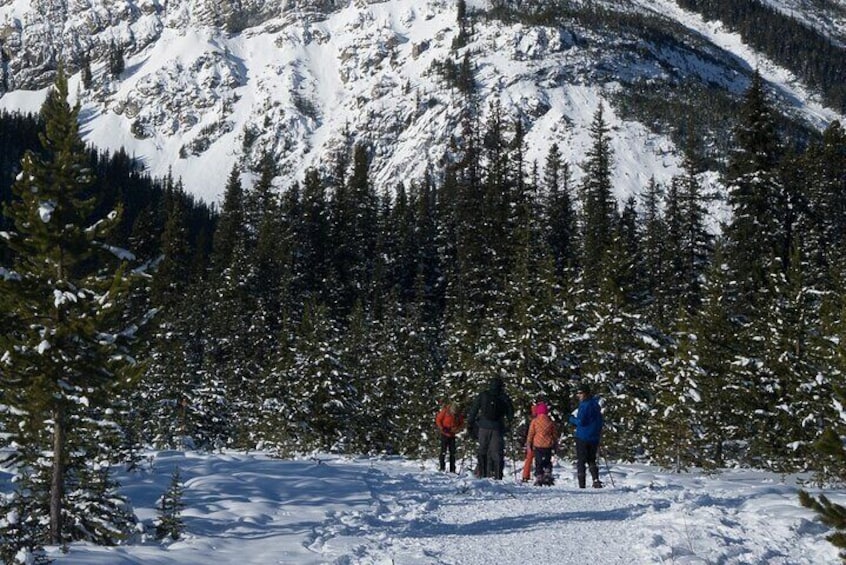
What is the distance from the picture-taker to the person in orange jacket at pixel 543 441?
15867 millimetres

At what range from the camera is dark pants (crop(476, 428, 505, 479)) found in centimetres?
1627

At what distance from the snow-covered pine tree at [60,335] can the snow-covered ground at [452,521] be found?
47.1 inches

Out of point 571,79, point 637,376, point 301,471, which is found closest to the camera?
point 301,471

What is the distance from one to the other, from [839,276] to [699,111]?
142827mm

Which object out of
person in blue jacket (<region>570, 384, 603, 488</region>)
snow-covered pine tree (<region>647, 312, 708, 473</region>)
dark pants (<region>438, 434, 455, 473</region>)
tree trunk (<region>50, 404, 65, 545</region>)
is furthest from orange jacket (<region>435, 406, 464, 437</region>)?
tree trunk (<region>50, 404, 65, 545</region>)

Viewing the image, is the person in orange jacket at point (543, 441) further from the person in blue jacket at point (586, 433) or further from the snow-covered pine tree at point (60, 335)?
the snow-covered pine tree at point (60, 335)

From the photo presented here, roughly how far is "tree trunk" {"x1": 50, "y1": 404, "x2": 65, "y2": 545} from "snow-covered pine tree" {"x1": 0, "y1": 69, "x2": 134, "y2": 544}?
14 millimetres

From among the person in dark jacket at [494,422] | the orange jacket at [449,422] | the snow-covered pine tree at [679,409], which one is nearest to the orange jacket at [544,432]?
the person in dark jacket at [494,422]

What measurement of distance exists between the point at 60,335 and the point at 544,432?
31.1 feet

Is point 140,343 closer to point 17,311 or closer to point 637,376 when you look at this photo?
point 17,311

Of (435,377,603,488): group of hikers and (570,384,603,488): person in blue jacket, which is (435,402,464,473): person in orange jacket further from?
(570,384,603,488): person in blue jacket

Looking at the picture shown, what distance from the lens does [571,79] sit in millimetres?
178625

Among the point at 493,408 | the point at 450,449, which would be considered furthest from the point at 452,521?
the point at 450,449

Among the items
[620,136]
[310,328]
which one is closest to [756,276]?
[310,328]
